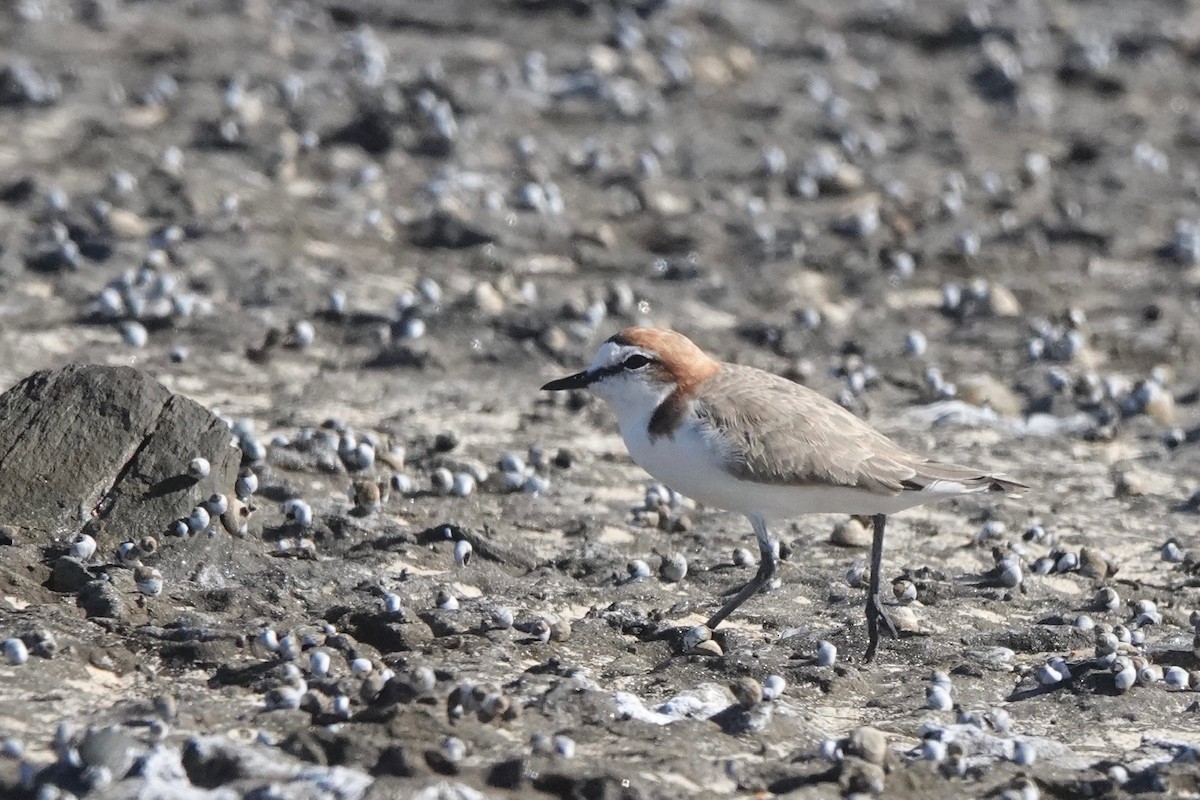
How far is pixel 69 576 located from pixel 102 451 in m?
0.75

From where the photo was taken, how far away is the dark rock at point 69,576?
22.1 feet

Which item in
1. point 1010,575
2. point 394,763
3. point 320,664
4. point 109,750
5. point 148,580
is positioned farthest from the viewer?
point 1010,575

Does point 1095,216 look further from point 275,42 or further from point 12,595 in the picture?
point 12,595

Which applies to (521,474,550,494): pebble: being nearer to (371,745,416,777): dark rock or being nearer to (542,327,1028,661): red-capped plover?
(542,327,1028,661): red-capped plover

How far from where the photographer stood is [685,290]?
1161 centimetres

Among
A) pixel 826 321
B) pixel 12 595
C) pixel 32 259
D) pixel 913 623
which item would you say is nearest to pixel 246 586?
pixel 12 595

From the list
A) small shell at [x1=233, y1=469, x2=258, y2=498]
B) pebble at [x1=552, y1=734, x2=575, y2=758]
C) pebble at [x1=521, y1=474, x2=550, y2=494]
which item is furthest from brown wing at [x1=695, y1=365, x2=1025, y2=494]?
small shell at [x1=233, y1=469, x2=258, y2=498]

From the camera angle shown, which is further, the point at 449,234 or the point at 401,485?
the point at 449,234

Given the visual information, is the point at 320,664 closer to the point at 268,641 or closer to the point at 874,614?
the point at 268,641

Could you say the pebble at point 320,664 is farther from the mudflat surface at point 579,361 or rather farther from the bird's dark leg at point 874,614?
the bird's dark leg at point 874,614

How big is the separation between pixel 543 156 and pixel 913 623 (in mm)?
6945

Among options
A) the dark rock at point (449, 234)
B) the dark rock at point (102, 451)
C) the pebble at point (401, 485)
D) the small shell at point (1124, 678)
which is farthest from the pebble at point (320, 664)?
the dark rock at point (449, 234)

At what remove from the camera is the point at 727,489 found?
7164 mm

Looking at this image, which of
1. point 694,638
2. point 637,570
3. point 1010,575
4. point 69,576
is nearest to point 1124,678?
point 1010,575
